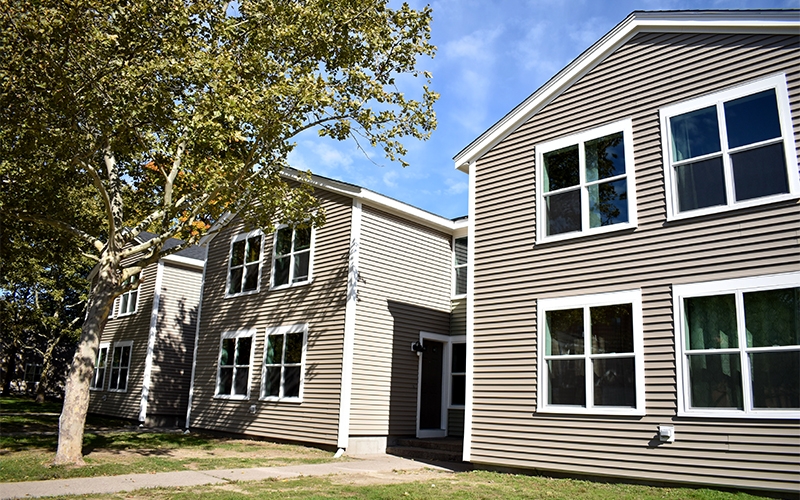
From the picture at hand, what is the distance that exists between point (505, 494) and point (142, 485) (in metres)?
5.26

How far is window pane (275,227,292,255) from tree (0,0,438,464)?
2.58 m

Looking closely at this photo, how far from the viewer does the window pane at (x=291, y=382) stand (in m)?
15.4

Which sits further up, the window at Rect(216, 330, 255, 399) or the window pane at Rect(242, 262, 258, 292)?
the window pane at Rect(242, 262, 258, 292)

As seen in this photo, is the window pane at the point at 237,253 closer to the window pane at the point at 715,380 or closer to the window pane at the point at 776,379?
the window pane at the point at 715,380

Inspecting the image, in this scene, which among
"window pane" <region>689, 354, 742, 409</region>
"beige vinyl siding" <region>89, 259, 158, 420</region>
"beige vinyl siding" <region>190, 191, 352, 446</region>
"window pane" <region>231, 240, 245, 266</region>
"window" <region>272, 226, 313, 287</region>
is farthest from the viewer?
"beige vinyl siding" <region>89, 259, 158, 420</region>

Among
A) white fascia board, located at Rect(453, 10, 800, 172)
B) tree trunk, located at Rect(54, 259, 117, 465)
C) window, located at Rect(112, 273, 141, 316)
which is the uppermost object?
white fascia board, located at Rect(453, 10, 800, 172)

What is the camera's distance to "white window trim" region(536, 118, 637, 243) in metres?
10.1

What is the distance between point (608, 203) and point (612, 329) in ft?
7.07

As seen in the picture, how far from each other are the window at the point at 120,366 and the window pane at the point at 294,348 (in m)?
10.2

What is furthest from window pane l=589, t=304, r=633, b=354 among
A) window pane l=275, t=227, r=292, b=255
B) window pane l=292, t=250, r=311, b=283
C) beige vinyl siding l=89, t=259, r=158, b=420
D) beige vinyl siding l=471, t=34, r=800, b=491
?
beige vinyl siding l=89, t=259, r=158, b=420

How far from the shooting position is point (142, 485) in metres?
9.01

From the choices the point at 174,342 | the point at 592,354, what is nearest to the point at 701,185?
the point at 592,354

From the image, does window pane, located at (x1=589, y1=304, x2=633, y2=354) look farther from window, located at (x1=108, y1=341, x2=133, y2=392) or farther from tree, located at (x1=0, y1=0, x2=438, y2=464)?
window, located at (x1=108, y1=341, x2=133, y2=392)

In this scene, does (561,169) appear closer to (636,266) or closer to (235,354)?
(636,266)
